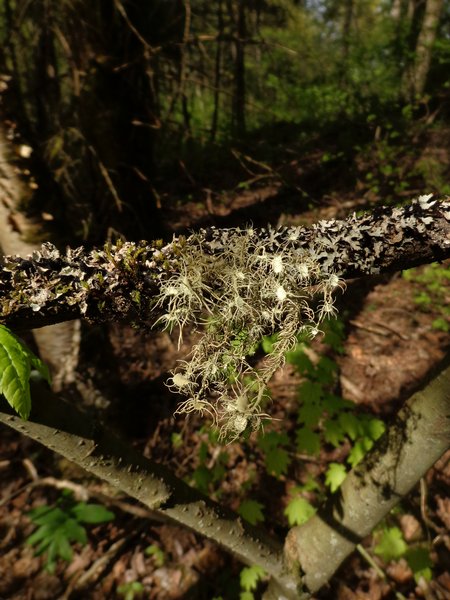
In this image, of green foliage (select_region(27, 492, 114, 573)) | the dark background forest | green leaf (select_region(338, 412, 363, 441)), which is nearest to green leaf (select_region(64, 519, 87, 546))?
green foliage (select_region(27, 492, 114, 573))

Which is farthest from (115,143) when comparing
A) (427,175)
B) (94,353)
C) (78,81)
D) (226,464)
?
(427,175)

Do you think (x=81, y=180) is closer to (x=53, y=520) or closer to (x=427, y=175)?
(x=53, y=520)

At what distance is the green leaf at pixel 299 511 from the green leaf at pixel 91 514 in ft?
3.98

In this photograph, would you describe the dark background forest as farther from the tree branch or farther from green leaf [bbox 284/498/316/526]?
the tree branch

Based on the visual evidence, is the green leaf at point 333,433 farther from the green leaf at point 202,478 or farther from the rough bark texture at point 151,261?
the rough bark texture at point 151,261

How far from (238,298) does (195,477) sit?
2.34 meters

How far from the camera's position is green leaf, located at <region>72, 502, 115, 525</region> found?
2.63m

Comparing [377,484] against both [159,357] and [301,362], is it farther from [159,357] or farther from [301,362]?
[159,357]

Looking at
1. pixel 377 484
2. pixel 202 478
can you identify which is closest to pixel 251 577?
pixel 202 478

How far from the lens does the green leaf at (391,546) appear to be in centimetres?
252

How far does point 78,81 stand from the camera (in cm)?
334

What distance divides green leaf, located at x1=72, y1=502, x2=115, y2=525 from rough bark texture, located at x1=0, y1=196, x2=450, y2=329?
A: 6.98 feet

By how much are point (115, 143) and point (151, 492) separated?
3360 millimetres

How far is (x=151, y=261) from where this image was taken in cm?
103
